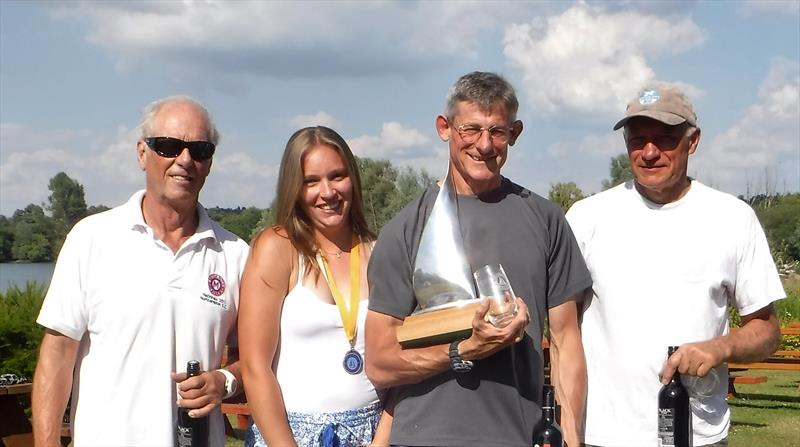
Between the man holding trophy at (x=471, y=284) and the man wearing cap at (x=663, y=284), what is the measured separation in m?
0.27

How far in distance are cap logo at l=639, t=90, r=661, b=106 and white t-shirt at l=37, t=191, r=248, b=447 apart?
2.09 m

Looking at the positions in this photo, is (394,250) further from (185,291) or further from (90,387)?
(90,387)

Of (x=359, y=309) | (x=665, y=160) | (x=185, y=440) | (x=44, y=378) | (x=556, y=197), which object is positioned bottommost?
(x=185, y=440)

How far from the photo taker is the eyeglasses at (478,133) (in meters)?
3.79

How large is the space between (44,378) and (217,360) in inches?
28.6

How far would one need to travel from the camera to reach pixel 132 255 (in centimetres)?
405

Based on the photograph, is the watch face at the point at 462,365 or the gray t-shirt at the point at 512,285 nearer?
the watch face at the point at 462,365

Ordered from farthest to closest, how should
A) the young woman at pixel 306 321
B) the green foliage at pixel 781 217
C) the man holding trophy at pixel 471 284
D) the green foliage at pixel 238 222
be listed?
the green foliage at pixel 781 217
the green foliage at pixel 238 222
the young woman at pixel 306 321
the man holding trophy at pixel 471 284

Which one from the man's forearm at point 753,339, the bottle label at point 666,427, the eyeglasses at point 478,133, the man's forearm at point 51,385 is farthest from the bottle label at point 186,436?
the man's forearm at point 753,339

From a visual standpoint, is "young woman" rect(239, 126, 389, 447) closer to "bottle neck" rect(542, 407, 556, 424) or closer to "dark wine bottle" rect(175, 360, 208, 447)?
"dark wine bottle" rect(175, 360, 208, 447)

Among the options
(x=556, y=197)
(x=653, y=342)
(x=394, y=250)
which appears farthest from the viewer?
(x=556, y=197)

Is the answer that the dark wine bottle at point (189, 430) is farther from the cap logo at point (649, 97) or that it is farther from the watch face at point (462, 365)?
the cap logo at point (649, 97)

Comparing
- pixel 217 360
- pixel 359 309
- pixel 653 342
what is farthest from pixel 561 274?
pixel 217 360

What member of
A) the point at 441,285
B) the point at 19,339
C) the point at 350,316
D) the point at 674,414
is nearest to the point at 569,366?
the point at 674,414
